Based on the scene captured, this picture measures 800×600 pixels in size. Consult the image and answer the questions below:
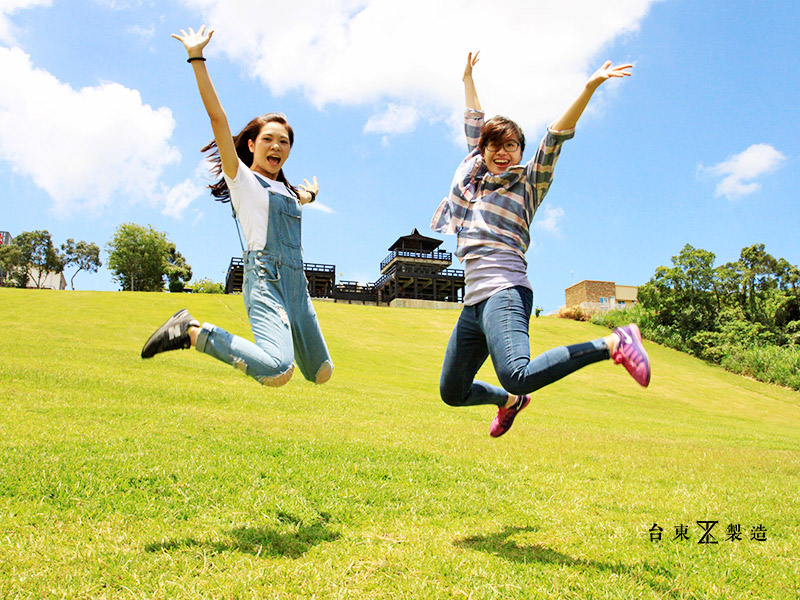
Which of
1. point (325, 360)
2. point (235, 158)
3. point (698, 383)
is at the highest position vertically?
point (235, 158)

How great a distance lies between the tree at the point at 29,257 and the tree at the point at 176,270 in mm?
15036

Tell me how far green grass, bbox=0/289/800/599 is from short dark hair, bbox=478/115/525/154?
9.91 feet

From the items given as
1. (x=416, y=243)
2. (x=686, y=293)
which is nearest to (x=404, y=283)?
(x=416, y=243)

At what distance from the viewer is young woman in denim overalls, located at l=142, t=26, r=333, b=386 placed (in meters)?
3.75

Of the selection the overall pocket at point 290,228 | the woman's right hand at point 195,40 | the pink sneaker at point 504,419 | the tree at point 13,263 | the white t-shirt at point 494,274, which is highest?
the tree at point 13,263

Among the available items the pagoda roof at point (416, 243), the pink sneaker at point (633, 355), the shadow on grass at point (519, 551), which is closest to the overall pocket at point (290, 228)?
the pink sneaker at point (633, 355)

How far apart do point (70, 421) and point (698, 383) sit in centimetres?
3006

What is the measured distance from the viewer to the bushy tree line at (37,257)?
253 ft

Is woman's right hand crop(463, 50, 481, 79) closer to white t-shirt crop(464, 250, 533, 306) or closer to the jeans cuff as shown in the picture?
white t-shirt crop(464, 250, 533, 306)

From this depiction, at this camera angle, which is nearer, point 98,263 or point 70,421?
point 70,421

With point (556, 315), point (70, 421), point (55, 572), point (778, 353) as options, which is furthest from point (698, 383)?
point (55, 572)

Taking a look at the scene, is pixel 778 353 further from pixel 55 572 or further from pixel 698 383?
pixel 55 572

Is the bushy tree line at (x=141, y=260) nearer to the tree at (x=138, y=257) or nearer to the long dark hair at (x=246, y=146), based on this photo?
the tree at (x=138, y=257)

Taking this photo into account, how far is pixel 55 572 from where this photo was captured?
11.9ft
